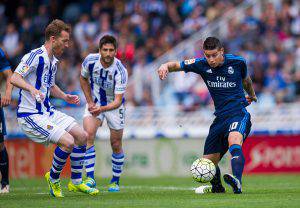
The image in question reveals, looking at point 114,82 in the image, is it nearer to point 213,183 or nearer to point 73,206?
point 213,183

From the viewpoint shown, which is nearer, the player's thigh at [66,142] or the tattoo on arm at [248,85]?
the player's thigh at [66,142]

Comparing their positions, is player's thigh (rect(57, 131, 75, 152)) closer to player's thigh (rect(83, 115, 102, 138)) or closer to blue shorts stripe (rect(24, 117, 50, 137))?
blue shorts stripe (rect(24, 117, 50, 137))

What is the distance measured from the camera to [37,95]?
33.9 ft

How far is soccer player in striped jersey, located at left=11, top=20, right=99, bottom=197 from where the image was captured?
10.9 meters

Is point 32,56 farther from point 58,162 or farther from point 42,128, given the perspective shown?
point 58,162

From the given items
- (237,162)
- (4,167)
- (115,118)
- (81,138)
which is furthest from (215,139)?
(4,167)

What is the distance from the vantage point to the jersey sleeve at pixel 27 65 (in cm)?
1080

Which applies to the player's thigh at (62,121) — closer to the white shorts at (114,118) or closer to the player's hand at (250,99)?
the white shorts at (114,118)

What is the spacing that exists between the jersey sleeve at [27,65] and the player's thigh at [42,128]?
62 cm

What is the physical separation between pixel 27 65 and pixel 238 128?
3080mm

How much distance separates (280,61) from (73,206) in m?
12.4

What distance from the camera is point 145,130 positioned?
A: 65.8ft

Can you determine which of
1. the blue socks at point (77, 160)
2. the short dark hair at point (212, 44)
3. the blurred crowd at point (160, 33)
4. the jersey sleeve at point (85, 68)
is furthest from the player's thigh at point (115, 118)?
the blurred crowd at point (160, 33)

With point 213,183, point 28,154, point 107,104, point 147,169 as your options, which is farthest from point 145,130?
point 213,183
